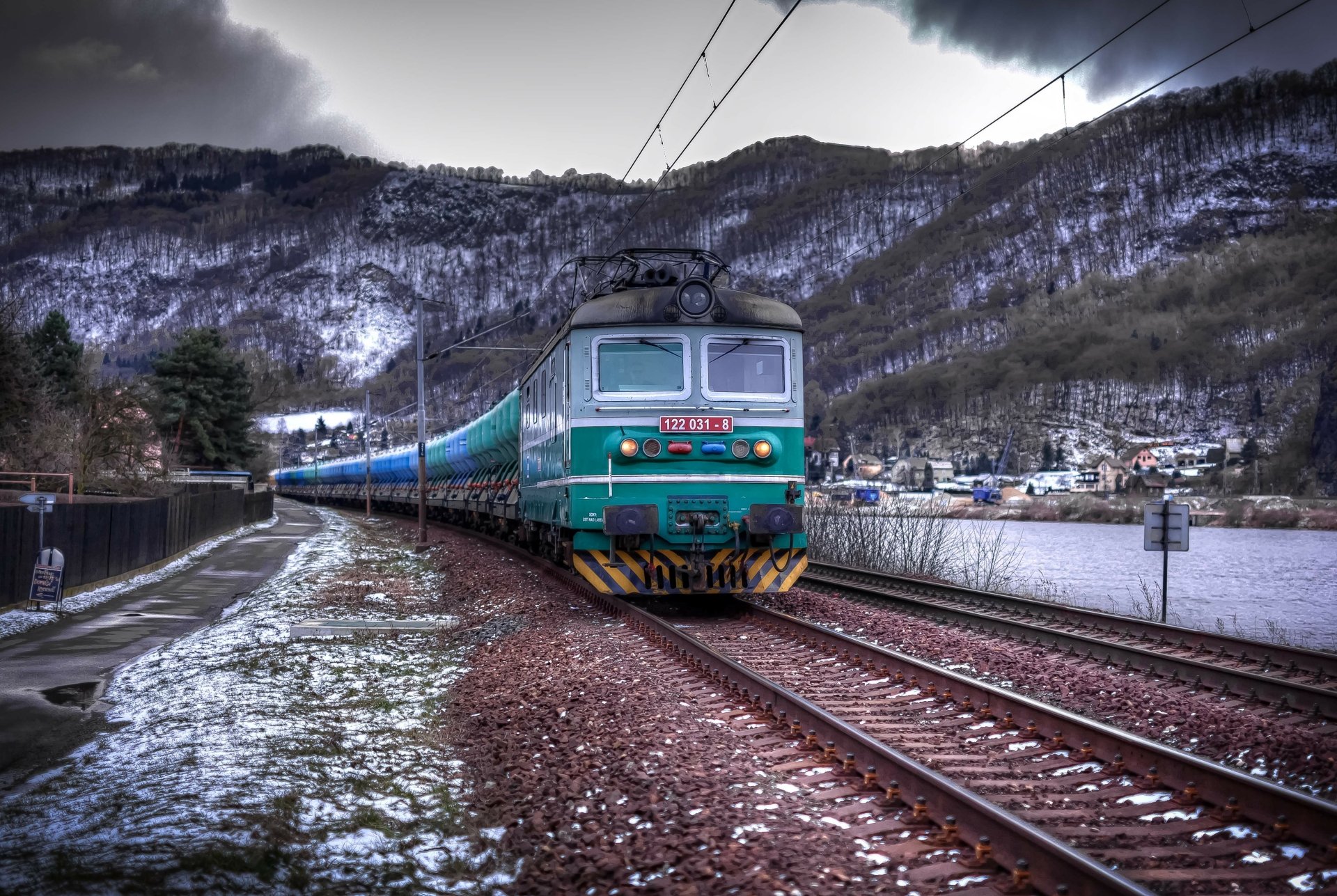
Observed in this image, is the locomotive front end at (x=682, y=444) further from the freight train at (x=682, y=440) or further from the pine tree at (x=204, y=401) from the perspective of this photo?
the pine tree at (x=204, y=401)

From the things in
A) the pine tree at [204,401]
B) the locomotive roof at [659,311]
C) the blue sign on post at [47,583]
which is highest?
the pine tree at [204,401]

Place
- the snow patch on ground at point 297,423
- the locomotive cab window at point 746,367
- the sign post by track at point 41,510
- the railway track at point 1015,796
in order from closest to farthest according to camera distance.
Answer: the railway track at point 1015,796, the locomotive cab window at point 746,367, the sign post by track at point 41,510, the snow patch on ground at point 297,423

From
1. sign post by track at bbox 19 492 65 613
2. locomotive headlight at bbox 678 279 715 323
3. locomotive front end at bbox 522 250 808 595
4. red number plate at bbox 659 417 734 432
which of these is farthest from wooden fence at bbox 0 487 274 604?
locomotive headlight at bbox 678 279 715 323

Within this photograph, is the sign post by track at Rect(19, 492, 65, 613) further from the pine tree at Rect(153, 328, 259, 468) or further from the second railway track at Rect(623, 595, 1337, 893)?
the pine tree at Rect(153, 328, 259, 468)

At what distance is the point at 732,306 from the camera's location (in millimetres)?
12180

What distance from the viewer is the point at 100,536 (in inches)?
691

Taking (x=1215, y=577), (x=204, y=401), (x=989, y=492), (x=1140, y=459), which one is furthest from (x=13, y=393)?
(x=1140, y=459)

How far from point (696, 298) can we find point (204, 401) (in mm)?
51099

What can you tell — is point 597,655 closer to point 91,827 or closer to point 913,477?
point 91,827

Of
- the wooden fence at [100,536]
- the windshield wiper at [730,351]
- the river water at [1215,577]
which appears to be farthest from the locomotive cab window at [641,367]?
the river water at [1215,577]

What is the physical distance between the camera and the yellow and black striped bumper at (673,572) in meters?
11.9

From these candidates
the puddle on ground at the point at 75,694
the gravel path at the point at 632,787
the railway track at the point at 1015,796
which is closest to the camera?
the railway track at the point at 1015,796

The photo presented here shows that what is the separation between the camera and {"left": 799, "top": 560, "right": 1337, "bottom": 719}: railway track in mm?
7906

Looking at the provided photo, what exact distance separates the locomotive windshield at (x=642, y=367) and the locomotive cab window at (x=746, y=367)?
0.31 meters
